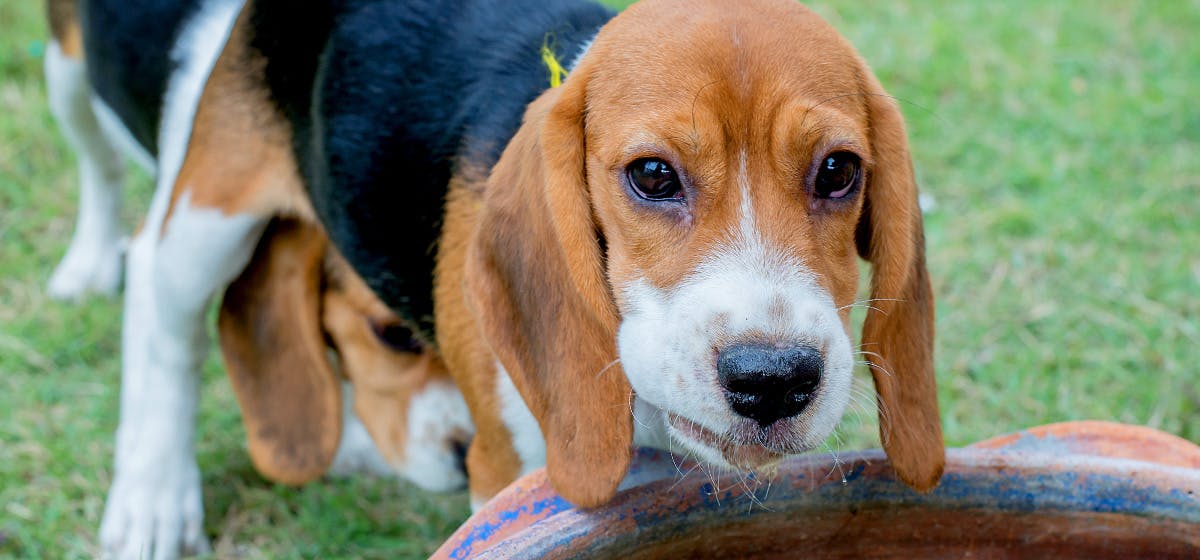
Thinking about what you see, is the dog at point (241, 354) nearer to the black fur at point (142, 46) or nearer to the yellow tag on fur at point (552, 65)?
the black fur at point (142, 46)

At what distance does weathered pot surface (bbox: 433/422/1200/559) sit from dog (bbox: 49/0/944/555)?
0.07 meters

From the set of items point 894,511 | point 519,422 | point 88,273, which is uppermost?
point 894,511

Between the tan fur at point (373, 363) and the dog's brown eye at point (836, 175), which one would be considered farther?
the tan fur at point (373, 363)

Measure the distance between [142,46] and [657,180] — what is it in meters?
2.44

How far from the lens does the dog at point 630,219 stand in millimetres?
2596

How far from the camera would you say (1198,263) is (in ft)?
18.3

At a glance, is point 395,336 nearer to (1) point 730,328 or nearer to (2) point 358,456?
(2) point 358,456

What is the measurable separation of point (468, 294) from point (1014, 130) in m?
4.43

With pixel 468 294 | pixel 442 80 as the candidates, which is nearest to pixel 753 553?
pixel 468 294

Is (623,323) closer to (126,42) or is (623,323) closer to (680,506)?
(680,506)

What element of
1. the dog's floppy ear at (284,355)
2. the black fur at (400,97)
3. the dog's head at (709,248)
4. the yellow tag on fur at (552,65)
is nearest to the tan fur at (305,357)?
the dog's floppy ear at (284,355)

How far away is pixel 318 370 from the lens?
4.63 m

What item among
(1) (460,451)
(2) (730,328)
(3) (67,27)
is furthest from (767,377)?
(3) (67,27)

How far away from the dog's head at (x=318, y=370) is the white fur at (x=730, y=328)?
184 cm
